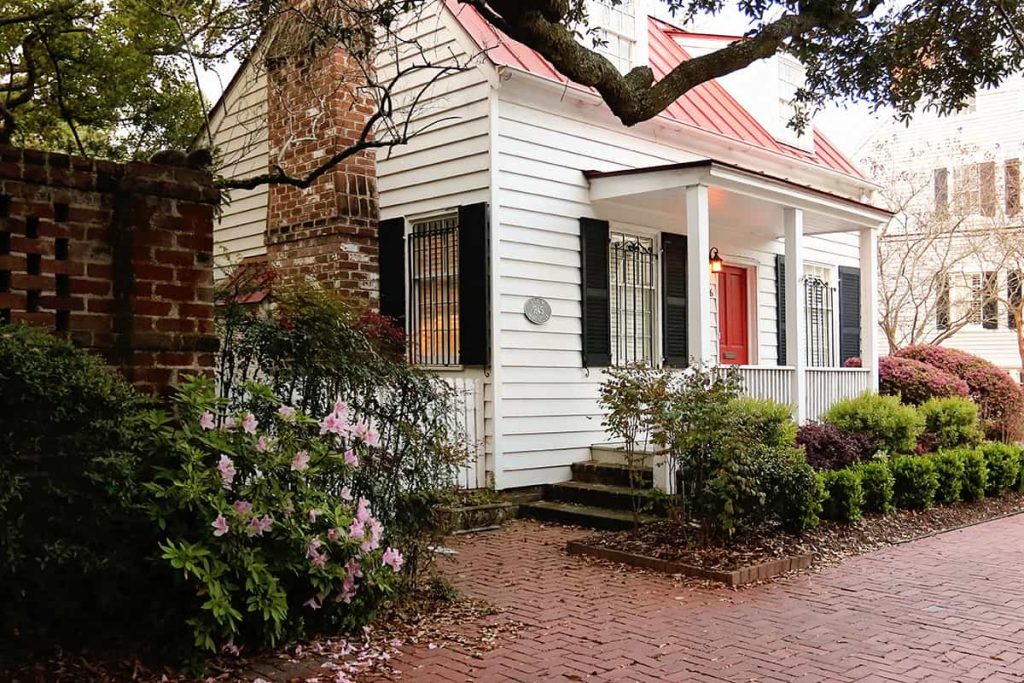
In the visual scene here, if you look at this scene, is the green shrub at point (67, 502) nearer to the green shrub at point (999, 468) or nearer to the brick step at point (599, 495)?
the brick step at point (599, 495)

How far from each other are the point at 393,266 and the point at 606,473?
3.58 metres

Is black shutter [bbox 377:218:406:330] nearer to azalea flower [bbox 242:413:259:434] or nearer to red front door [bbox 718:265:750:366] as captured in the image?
red front door [bbox 718:265:750:366]

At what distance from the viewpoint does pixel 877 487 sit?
948 cm

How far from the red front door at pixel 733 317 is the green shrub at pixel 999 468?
347 centimetres

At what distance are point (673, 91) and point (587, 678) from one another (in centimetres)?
456

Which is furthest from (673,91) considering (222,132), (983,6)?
(222,132)

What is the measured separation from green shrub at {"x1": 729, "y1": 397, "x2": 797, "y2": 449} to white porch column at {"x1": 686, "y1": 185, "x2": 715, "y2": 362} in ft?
2.45

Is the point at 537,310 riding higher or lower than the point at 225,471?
higher

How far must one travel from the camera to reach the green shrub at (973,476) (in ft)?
35.5

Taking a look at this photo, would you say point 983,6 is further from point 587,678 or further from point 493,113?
point 587,678

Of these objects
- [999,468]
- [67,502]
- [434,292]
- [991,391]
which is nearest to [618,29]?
[434,292]

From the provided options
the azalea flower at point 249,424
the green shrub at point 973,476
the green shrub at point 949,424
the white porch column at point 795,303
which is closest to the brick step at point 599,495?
the white porch column at point 795,303

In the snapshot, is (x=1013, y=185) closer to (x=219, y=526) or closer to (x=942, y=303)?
(x=942, y=303)

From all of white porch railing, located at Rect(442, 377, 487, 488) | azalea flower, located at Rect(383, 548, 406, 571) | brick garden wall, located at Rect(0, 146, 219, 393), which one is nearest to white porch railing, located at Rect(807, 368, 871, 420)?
white porch railing, located at Rect(442, 377, 487, 488)
